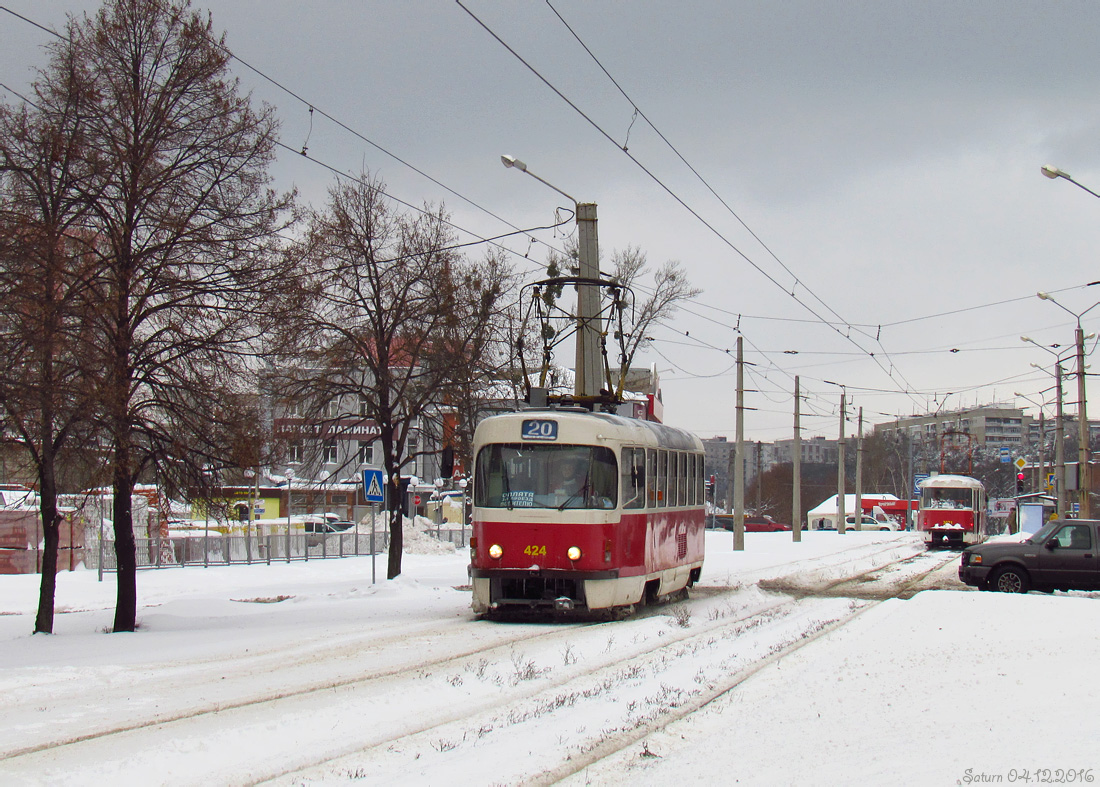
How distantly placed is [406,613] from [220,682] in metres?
7.60

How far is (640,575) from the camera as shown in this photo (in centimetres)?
1609

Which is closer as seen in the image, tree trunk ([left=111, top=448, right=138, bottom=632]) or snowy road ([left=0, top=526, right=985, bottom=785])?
snowy road ([left=0, top=526, right=985, bottom=785])

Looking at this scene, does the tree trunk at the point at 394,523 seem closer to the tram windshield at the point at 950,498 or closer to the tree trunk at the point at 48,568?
the tree trunk at the point at 48,568

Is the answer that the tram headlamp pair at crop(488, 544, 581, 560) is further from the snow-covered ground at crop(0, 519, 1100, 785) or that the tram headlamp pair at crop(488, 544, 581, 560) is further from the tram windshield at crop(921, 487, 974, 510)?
the tram windshield at crop(921, 487, 974, 510)

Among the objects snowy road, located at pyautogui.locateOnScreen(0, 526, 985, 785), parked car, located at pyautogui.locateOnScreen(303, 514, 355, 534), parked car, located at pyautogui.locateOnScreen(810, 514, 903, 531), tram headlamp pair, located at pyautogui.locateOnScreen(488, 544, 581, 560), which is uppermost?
tram headlamp pair, located at pyautogui.locateOnScreen(488, 544, 581, 560)

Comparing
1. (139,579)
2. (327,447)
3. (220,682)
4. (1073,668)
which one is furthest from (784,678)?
(139,579)

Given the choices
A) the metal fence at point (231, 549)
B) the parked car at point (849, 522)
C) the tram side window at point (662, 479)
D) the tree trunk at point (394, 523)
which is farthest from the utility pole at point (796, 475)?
the parked car at point (849, 522)

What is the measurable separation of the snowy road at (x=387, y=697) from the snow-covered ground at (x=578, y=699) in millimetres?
31

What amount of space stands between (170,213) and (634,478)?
7.49 m

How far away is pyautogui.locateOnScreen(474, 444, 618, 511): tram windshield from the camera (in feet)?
49.2

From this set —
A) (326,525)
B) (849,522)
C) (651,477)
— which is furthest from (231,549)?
(849,522)

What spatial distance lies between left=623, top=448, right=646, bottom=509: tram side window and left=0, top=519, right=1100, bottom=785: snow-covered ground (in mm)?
1668

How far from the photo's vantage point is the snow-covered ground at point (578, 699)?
21.2 ft

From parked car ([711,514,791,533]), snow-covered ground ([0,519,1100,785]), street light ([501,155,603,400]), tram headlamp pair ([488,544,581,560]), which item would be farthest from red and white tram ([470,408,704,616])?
parked car ([711,514,791,533])
